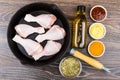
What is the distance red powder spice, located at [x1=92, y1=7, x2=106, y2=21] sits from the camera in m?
1.24

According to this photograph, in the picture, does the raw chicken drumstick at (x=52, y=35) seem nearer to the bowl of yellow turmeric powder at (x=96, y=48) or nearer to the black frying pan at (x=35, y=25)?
the black frying pan at (x=35, y=25)

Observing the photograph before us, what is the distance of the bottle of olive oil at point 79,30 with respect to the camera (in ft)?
4.04

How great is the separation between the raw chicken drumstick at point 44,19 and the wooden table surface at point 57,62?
3.6 inches

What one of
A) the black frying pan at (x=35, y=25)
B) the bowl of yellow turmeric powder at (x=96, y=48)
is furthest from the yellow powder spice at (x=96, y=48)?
the black frying pan at (x=35, y=25)

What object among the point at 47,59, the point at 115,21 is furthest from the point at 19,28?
the point at 115,21

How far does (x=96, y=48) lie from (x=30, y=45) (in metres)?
0.26

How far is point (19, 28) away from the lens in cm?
117

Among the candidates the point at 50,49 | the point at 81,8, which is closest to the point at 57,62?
the point at 50,49

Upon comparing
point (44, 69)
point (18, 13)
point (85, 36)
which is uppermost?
point (18, 13)

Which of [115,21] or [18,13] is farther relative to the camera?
[115,21]

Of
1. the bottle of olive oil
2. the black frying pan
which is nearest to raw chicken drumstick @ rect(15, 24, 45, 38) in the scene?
the black frying pan

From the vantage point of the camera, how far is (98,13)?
4.08 feet

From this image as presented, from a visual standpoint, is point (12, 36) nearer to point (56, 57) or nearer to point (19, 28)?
point (19, 28)

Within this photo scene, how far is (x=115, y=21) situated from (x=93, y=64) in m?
0.20
